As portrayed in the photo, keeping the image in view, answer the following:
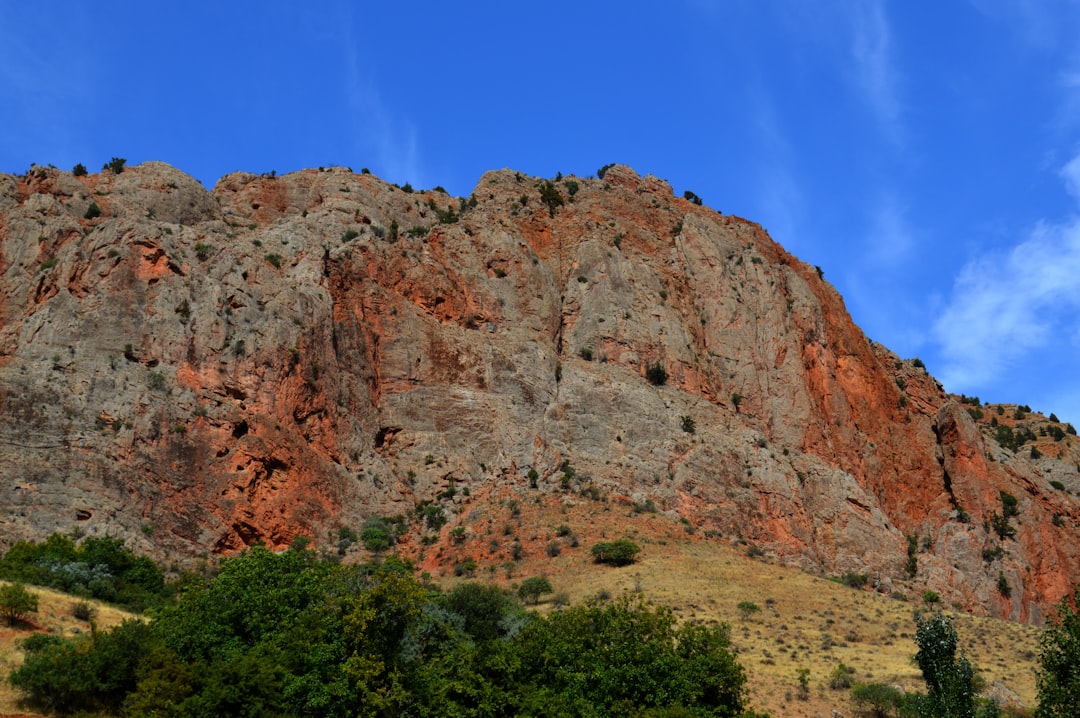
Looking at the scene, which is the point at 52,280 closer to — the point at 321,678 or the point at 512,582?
the point at 512,582

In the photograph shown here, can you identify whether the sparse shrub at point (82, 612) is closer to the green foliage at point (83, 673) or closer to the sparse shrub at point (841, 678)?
the green foliage at point (83, 673)

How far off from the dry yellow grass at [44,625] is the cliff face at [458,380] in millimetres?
6790

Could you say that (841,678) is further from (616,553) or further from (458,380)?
(458,380)

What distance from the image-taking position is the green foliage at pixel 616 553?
48.0 metres

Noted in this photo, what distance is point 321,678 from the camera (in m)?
29.2

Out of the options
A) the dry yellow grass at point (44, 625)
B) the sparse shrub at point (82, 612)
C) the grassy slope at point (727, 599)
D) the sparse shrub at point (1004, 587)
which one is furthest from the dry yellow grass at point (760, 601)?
the sparse shrub at point (1004, 587)

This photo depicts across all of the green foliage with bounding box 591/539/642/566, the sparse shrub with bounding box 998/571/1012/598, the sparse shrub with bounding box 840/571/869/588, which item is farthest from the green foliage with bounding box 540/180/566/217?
the sparse shrub with bounding box 998/571/1012/598

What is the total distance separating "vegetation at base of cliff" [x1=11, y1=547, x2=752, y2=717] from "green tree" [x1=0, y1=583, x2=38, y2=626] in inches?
84.4

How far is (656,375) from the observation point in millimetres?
64438

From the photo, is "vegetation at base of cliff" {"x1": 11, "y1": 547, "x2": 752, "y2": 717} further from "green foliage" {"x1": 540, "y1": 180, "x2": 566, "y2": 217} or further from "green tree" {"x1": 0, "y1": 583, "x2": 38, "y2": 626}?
"green foliage" {"x1": 540, "y1": 180, "x2": 566, "y2": 217}

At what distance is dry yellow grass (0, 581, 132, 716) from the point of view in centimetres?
2925

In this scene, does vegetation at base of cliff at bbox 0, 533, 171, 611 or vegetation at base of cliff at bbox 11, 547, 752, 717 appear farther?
vegetation at base of cliff at bbox 0, 533, 171, 611

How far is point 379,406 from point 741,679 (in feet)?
107

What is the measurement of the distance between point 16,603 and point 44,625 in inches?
67.9
